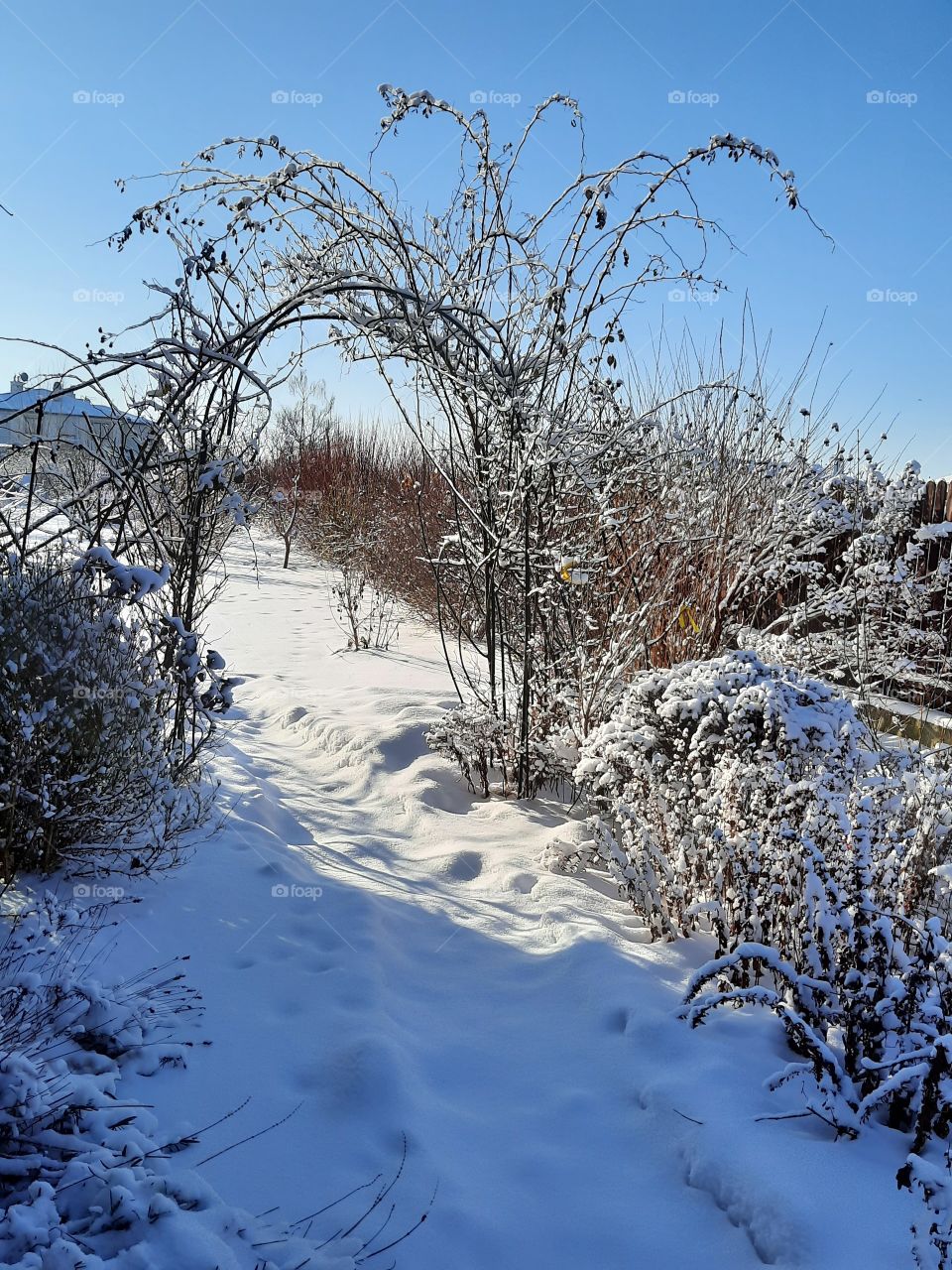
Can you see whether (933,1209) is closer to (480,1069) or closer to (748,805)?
(480,1069)

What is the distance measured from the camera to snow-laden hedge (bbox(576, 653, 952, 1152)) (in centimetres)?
205

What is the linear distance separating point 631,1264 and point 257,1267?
727 mm

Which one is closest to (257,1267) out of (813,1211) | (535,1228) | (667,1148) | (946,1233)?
(535,1228)

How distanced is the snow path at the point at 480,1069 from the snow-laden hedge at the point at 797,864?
0.48 feet

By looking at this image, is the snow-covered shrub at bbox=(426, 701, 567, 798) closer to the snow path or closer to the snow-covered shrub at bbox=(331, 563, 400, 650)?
the snow path

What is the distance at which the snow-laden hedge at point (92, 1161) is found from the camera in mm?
1577

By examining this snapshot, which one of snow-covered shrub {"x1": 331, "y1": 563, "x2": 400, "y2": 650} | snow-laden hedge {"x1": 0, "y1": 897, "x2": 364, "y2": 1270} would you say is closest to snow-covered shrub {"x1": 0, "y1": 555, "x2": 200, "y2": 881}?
snow-laden hedge {"x1": 0, "y1": 897, "x2": 364, "y2": 1270}

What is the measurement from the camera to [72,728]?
106 inches

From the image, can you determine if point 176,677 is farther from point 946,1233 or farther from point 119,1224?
point 946,1233

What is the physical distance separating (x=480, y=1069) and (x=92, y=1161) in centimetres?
98

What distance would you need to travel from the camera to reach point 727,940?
267 cm

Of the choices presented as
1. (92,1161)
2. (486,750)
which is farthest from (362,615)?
(92,1161)

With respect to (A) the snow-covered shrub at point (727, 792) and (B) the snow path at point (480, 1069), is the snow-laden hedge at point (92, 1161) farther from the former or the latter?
(A) the snow-covered shrub at point (727, 792)

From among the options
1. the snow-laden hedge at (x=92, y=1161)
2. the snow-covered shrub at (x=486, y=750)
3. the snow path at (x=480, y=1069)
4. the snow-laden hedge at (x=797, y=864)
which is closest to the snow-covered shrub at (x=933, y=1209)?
the snow path at (x=480, y=1069)
